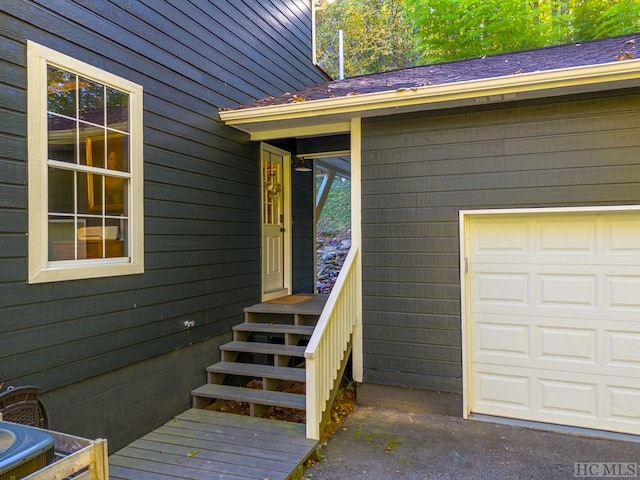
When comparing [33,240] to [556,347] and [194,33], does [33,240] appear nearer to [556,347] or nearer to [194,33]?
[194,33]

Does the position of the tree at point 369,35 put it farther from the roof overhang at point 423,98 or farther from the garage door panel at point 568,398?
the garage door panel at point 568,398

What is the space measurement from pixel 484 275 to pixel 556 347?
850 mm

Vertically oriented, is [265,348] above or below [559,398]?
above

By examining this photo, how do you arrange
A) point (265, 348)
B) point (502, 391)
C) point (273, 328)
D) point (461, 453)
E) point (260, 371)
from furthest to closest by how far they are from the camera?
point (273, 328) → point (265, 348) → point (260, 371) → point (502, 391) → point (461, 453)

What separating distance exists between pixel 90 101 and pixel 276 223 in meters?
3.10

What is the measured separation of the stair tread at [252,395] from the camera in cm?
363

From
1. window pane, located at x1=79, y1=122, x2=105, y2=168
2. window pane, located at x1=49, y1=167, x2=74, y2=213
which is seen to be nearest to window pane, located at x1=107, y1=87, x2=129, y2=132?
window pane, located at x1=79, y1=122, x2=105, y2=168

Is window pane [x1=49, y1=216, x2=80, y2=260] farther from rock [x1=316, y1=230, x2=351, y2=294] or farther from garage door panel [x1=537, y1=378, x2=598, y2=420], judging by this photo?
rock [x1=316, y1=230, x2=351, y2=294]

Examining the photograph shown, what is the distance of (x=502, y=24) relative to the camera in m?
8.73

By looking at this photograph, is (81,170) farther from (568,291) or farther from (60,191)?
(568,291)

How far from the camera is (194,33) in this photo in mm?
4102

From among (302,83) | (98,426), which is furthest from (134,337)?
(302,83)

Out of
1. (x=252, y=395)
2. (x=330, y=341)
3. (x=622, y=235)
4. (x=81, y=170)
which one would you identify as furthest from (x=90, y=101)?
(x=622, y=235)

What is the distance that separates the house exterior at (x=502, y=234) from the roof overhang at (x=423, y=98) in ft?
0.05
